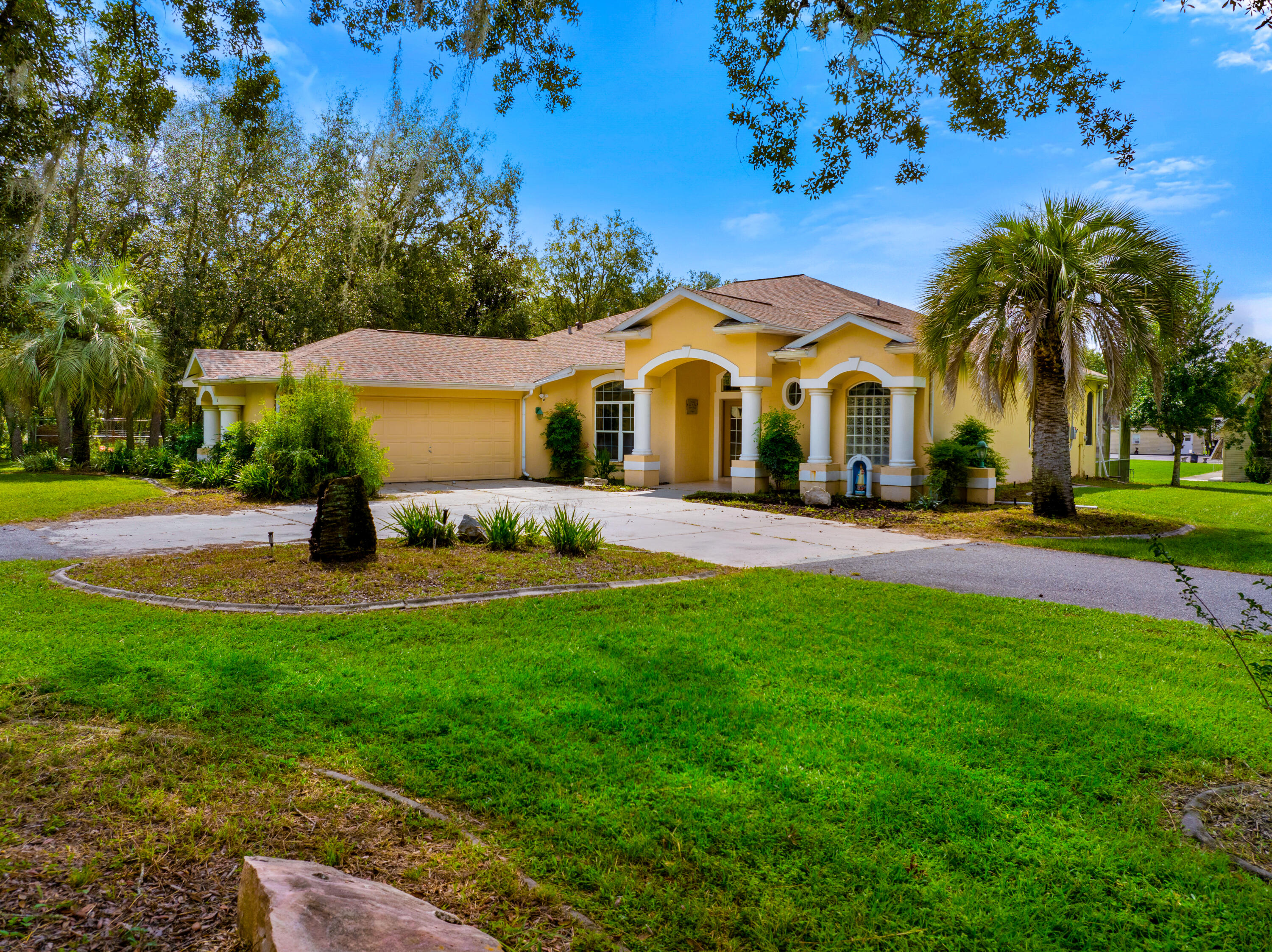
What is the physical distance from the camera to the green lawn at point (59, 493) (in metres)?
14.4

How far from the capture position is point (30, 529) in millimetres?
12289

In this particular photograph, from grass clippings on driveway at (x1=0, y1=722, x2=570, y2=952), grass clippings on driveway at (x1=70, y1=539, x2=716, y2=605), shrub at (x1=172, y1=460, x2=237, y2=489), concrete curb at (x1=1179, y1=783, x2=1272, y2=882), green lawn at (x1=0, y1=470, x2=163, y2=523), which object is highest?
shrub at (x1=172, y1=460, x2=237, y2=489)

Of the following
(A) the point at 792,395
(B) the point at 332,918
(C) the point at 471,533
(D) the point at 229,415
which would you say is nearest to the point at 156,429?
(D) the point at 229,415

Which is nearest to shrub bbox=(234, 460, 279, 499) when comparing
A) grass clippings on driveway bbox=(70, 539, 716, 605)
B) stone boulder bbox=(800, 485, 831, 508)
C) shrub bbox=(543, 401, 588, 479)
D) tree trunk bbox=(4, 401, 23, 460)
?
grass clippings on driveway bbox=(70, 539, 716, 605)

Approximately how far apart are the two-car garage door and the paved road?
14.1 meters

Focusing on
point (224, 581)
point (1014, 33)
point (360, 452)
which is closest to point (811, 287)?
point (360, 452)

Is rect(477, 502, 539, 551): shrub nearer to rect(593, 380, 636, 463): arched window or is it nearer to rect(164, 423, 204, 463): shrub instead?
rect(593, 380, 636, 463): arched window

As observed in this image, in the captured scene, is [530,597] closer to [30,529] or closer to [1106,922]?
[1106,922]

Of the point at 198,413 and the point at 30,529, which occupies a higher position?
the point at 198,413

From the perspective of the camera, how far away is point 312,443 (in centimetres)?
1661

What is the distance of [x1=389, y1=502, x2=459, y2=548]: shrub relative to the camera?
403 inches

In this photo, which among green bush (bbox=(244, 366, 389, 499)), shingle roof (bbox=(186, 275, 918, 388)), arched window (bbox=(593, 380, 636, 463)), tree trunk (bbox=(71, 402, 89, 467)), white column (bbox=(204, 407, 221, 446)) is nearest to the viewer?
green bush (bbox=(244, 366, 389, 499))

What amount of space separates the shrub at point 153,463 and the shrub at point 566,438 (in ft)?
34.4

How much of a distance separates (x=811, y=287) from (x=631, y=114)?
14.1 metres
